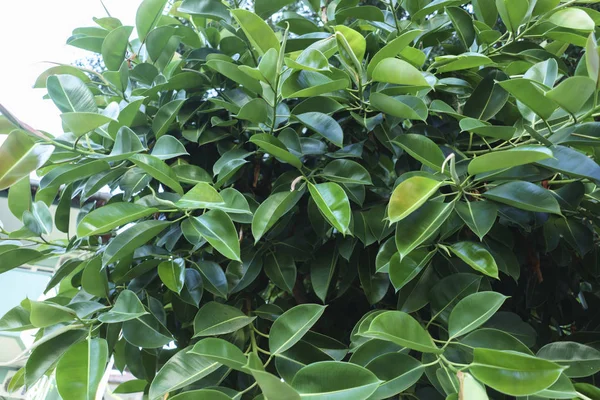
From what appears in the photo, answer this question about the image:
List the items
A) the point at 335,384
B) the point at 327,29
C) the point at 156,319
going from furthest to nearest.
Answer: the point at 327,29, the point at 156,319, the point at 335,384

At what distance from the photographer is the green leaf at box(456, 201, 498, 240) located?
1.22ft

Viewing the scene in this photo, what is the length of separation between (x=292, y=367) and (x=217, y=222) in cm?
14

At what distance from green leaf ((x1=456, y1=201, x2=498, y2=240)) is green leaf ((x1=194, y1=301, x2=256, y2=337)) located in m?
0.21

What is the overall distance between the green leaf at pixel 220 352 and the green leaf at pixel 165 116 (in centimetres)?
25

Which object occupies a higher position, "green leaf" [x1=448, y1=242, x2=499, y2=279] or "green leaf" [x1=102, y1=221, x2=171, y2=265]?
"green leaf" [x1=102, y1=221, x2=171, y2=265]

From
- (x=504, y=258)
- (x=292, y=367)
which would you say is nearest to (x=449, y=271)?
(x=504, y=258)

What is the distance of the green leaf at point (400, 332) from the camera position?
31cm

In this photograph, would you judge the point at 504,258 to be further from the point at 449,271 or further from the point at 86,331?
the point at 86,331

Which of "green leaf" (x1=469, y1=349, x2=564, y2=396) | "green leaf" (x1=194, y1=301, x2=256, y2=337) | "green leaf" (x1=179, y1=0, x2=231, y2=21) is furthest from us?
"green leaf" (x1=179, y1=0, x2=231, y2=21)

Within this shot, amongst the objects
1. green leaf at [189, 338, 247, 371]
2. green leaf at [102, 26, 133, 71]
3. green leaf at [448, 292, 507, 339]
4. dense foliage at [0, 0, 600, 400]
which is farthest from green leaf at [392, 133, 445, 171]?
green leaf at [102, 26, 133, 71]

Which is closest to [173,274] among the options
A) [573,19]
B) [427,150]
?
[427,150]

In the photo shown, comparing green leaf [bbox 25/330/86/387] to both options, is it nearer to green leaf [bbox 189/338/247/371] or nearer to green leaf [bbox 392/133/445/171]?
green leaf [bbox 189/338/247/371]

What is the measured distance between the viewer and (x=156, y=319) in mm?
418

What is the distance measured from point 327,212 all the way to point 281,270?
117 millimetres
